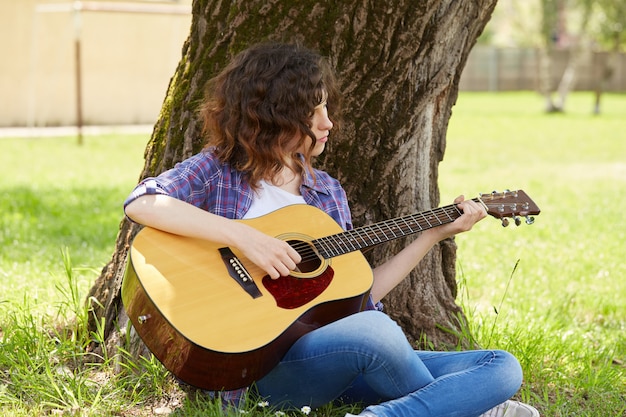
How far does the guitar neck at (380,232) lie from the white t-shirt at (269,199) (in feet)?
0.70

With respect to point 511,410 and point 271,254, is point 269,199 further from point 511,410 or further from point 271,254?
point 511,410

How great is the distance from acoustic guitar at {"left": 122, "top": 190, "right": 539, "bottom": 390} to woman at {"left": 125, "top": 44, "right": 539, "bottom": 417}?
6cm

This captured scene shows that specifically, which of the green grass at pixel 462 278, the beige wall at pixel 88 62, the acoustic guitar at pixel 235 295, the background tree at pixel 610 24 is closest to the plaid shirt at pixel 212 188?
the acoustic guitar at pixel 235 295

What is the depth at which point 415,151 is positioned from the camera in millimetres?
3404

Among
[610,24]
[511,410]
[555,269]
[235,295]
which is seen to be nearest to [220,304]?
[235,295]

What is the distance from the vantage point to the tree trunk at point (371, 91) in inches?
125

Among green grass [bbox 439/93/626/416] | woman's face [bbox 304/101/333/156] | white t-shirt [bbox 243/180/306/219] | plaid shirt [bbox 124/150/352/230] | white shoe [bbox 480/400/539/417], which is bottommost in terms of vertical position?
green grass [bbox 439/93/626/416]

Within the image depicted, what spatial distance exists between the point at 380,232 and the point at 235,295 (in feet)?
1.97

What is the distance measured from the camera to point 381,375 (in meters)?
2.55

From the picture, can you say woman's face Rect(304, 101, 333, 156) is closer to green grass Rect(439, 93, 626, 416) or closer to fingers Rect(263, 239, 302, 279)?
fingers Rect(263, 239, 302, 279)

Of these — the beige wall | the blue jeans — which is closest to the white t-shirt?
the blue jeans

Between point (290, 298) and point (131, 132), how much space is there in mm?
12530

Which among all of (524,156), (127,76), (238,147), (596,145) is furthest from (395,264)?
(127,76)

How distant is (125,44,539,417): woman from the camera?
2.55 metres
